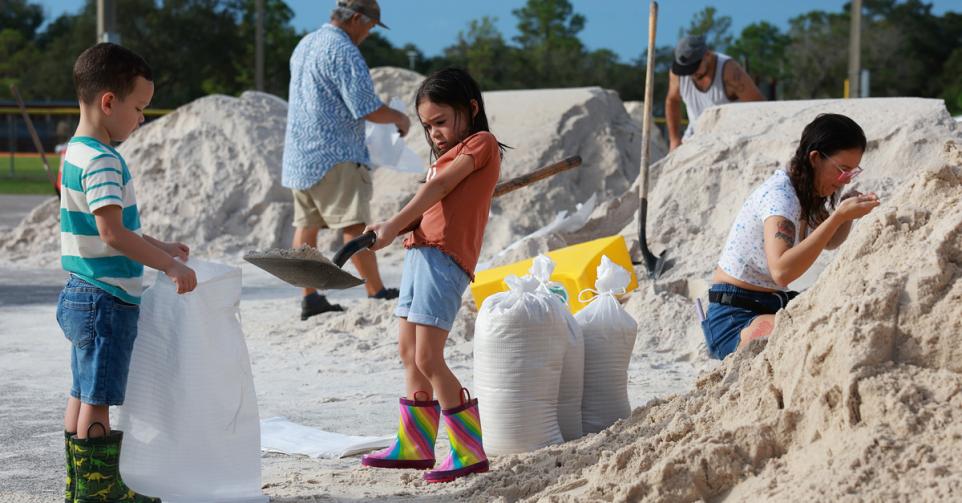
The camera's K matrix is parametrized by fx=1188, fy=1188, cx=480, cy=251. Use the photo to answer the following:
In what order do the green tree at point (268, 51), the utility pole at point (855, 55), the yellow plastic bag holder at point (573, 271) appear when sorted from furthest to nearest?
the green tree at point (268, 51) → the utility pole at point (855, 55) → the yellow plastic bag holder at point (573, 271)

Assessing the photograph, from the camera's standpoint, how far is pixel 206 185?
11242 mm

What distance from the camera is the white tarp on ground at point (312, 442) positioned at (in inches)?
156

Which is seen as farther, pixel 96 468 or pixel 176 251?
pixel 176 251

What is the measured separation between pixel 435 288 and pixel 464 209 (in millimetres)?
260

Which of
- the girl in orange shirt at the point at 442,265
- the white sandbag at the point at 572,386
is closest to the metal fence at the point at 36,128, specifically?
the white sandbag at the point at 572,386

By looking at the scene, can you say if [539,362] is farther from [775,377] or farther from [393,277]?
[393,277]

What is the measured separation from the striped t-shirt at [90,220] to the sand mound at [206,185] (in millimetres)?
7445

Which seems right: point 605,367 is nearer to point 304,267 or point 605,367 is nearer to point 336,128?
point 304,267

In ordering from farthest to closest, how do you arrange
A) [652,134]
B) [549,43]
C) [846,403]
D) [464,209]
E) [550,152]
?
1. [549,43]
2. [652,134]
3. [550,152]
4. [464,209]
5. [846,403]

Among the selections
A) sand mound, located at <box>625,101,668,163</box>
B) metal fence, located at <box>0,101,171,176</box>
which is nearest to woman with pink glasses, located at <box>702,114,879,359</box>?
sand mound, located at <box>625,101,668,163</box>

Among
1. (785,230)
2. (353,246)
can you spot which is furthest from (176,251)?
(785,230)

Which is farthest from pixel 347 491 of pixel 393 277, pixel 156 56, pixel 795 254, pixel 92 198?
pixel 156 56

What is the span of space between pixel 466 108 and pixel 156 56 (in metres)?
45.2

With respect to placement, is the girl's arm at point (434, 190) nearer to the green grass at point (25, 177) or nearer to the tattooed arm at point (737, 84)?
the tattooed arm at point (737, 84)
